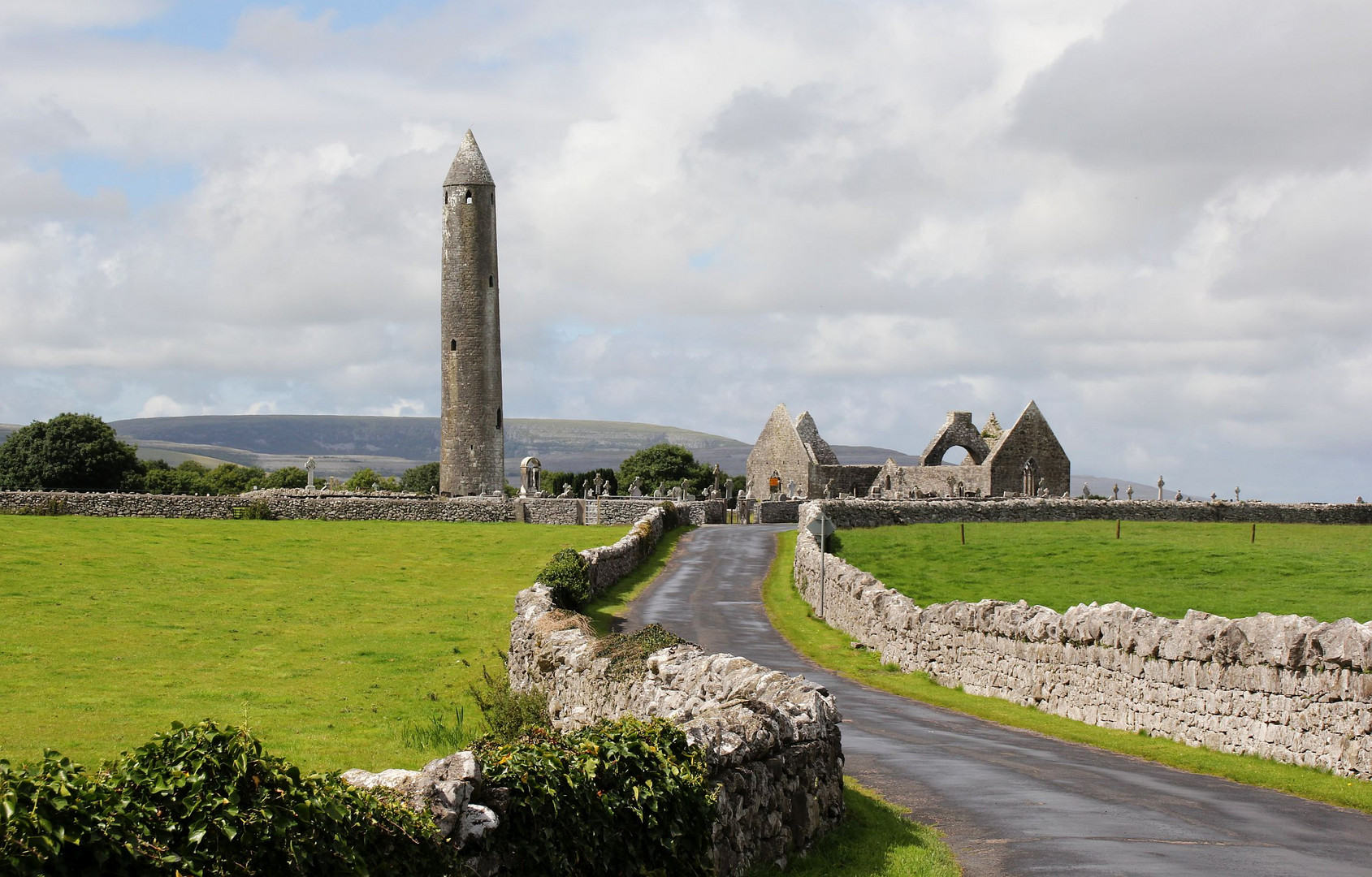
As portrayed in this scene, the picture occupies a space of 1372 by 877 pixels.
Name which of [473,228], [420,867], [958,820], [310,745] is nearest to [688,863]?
[420,867]

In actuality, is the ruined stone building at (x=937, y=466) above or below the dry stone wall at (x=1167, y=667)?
above

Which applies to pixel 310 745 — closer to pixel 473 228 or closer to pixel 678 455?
pixel 473 228

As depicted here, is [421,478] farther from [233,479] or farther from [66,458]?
[66,458]

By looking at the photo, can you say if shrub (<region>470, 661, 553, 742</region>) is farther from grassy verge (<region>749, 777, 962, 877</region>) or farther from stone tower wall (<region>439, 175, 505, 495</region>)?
stone tower wall (<region>439, 175, 505, 495</region>)

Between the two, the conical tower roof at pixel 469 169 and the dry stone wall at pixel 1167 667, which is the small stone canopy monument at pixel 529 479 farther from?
the dry stone wall at pixel 1167 667

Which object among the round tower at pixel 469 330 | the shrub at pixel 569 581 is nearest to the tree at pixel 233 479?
the round tower at pixel 469 330

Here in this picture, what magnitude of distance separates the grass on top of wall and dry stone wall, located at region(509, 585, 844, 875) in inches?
141

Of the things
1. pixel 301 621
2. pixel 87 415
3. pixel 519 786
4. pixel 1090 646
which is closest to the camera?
pixel 519 786

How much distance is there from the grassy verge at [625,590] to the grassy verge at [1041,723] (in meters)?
4.00

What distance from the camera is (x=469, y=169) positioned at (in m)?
71.1

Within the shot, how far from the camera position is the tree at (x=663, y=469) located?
129m

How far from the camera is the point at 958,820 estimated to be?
12078 mm

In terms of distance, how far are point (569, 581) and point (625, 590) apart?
7678 millimetres

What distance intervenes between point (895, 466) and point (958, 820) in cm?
6307
